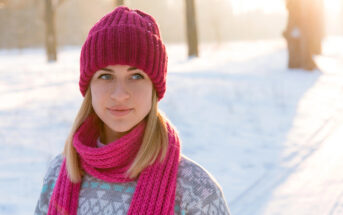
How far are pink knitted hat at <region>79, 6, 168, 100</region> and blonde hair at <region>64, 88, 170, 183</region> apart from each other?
112 millimetres

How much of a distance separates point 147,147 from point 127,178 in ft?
0.47

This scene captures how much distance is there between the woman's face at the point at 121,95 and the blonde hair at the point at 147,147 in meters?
0.05

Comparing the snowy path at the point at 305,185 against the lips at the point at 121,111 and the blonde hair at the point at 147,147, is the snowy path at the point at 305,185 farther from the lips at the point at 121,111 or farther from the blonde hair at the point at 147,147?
the lips at the point at 121,111

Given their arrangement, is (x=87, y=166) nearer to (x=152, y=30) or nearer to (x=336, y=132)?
(x=152, y=30)

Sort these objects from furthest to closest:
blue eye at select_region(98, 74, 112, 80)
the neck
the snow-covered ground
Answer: the snow-covered ground
the neck
blue eye at select_region(98, 74, 112, 80)

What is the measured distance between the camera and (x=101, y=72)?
1810mm

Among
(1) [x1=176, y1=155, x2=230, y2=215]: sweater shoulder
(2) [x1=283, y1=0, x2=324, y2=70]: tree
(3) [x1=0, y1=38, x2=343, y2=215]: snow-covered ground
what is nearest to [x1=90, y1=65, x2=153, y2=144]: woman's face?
(1) [x1=176, y1=155, x2=230, y2=215]: sweater shoulder

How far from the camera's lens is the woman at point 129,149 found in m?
1.73

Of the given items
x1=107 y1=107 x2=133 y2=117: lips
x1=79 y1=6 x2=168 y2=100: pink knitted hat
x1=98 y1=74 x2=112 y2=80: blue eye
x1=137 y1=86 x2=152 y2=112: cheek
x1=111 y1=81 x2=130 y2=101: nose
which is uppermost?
x1=79 y1=6 x2=168 y2=100: pink knitted hat

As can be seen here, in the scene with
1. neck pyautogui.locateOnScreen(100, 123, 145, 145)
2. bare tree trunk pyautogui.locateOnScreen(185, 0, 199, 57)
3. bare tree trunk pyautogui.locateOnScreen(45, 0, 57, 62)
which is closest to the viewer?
neck pyautogui.locateOnScreen(100, 123, 145, 145)

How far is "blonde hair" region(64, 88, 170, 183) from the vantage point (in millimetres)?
1738

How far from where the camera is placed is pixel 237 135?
6.31m

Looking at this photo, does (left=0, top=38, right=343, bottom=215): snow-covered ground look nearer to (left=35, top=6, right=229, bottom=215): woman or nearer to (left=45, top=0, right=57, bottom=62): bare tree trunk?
(left=35, top=6, right=229, bottom=215): woman

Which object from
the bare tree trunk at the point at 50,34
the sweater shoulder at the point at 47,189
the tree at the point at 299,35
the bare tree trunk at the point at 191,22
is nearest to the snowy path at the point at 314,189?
the sweater shoulder at the point at 47,189
